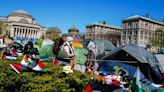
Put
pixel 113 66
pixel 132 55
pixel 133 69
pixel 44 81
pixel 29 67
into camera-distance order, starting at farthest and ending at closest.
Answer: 1. pixel 132 55
2. pixel 113 66
3. pixel 133 69
4. pixel 29 67
5. pixel 44 81

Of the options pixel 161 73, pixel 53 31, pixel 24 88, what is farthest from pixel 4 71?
pixel 53 31

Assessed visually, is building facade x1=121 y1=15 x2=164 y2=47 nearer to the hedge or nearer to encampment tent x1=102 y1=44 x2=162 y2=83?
encampment tent x1=102 y1=44 x2=162 y2=83

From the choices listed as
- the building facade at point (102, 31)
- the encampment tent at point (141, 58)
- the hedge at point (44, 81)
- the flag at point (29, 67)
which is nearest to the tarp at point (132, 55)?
the encampment tent at point (141, 58)

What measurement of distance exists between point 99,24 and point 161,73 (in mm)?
115221

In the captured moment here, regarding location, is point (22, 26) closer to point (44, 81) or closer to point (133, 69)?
point (133, 69)

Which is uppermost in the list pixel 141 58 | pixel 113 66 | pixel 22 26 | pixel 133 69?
pixel 22 26

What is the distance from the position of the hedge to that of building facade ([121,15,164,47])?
94959 mm

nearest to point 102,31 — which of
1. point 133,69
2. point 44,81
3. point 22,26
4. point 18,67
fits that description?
point 22,26

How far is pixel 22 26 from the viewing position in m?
126

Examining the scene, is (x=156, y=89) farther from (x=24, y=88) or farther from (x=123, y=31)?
(x=123, y=31)

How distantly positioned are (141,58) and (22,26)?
387 feet

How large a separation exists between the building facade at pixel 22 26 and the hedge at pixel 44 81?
380 ft

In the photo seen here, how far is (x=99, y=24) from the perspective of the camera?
126 m

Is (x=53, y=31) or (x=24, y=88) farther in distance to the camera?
(x=53, y=31)
